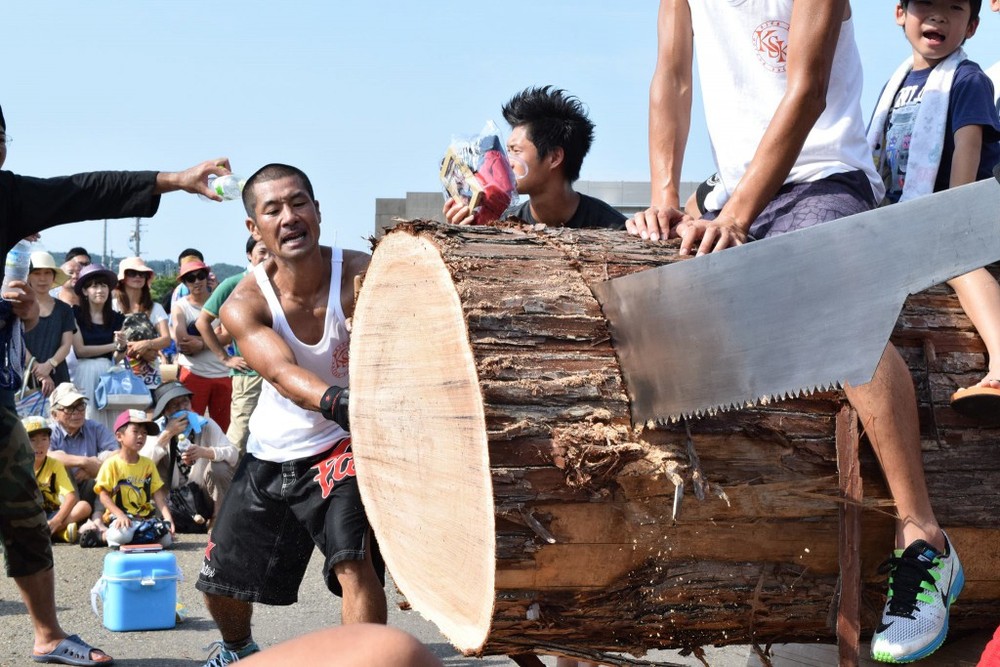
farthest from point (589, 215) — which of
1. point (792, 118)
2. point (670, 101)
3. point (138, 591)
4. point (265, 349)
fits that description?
point (138, 591)

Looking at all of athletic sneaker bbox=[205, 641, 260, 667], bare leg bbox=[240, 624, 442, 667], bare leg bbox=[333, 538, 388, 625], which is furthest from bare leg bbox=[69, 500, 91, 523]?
bare leg bbox=[240, 624, 442, 667]

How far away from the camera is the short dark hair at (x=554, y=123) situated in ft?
17.4

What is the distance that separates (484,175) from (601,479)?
2.01 m

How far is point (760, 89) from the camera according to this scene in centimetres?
311

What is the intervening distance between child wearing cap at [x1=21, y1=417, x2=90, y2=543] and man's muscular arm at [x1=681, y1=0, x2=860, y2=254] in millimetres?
6108

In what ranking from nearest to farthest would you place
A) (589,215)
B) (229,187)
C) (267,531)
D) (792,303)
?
(792,303) → (267,531) → (229,187) → (589,215)

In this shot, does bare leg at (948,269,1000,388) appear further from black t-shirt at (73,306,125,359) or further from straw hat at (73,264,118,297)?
straw hat at (73,264,118,297)

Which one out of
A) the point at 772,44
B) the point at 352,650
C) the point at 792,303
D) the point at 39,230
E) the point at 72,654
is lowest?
the point at 72,654

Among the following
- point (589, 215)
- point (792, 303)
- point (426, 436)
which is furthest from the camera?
point (589, 215)

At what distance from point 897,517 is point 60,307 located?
7448mm

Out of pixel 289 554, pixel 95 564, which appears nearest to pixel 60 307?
pixel 95 564

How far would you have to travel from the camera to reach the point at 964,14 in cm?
370

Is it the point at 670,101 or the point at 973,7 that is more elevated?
the point at 973,7

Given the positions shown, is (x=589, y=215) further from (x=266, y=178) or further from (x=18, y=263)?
(x=18, y=263)
